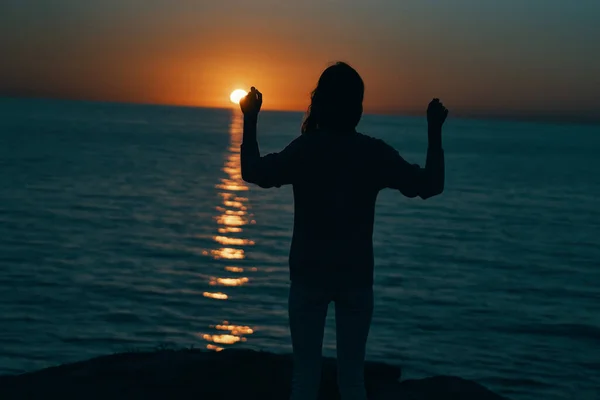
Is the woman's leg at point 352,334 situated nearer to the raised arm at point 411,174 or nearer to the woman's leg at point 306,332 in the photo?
the woman's leg at point 306,332

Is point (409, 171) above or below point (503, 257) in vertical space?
above

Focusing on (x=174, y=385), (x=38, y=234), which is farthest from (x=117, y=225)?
(x=174, y=385)

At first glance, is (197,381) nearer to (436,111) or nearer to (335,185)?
(335,185)

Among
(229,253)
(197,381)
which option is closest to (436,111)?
(197,381)

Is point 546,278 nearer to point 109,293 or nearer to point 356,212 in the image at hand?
point 109,293

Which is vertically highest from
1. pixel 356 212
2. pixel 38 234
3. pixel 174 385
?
pixel 356 212

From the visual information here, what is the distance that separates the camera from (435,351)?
15562 mm

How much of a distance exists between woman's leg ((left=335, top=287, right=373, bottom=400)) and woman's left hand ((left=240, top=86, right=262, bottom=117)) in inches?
44.6

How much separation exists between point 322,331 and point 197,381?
287cm

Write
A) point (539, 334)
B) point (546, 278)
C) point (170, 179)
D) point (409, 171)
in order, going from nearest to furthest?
point (409, 171), point (539, 334), point (546, 278), point (170, 179)

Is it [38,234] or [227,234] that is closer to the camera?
[38,234]

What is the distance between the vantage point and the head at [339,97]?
4.75 meters

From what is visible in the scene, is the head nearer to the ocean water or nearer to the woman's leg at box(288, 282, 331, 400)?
the woman's leg at box(288, 282, 331, 400)

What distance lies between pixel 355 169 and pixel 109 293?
1557 centimetres
